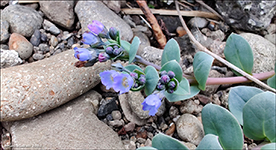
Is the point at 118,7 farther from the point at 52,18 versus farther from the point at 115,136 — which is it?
the point at 115,136

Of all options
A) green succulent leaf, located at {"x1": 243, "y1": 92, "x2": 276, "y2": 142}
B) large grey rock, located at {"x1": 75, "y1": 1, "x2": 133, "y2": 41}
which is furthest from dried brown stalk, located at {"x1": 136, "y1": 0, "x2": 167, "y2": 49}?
green succulent leaf, located at {"x1": 243, "y1": 92, "x2": 276, "y2": 142}

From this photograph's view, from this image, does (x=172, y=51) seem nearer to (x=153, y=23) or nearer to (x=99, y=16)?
(x=153, y=23)

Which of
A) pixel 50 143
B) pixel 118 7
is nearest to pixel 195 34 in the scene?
pixel 118 7

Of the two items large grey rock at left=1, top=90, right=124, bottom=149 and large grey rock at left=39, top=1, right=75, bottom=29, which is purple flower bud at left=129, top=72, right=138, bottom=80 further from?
large grey rock at left=39, top=1, right=75, bottom=29

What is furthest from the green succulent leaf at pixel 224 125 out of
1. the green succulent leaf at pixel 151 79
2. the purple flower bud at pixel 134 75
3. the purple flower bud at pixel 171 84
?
the purple flower bud at pixel 134 75

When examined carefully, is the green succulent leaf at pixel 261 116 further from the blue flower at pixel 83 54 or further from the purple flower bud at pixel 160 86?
the blue flower at pixel 83 54

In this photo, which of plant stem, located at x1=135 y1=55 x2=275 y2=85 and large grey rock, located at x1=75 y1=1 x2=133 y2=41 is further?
large grey rock, located at x1=75 y1=1 x2=133 y2=41

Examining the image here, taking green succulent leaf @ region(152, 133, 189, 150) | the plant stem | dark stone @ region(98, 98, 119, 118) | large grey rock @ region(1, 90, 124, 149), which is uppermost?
the plant stem

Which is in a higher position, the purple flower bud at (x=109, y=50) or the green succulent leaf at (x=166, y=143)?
the purple flower bud at (x=109, y=50)
